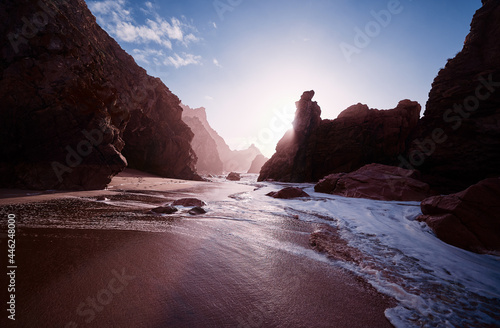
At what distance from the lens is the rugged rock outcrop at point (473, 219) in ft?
12.9

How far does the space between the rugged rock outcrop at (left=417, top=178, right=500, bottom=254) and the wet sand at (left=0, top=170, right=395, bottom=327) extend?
148 inches

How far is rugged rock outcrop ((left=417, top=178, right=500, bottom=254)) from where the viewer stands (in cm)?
393

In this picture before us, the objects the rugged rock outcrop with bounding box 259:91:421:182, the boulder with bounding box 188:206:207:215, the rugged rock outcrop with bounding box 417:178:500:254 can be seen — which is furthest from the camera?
the rugged rock outcrop with bounding box 259:91:421:182

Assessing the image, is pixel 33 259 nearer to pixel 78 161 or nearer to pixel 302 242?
pixel 302 242

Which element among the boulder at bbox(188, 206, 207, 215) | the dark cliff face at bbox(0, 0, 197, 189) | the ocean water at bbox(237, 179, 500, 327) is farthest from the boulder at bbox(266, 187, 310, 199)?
the dark cliff face at bbox(0, 0, 197, 189)

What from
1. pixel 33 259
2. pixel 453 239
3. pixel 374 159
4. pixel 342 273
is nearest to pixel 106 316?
pixel 33 259

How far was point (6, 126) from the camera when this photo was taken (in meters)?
7.16

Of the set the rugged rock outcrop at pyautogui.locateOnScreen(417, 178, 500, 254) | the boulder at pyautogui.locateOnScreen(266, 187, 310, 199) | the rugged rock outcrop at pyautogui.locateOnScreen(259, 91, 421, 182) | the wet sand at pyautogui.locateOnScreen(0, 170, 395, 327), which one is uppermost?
the rugged rock outcrop at pyautogui.locateOnScreen(259, 91, 421, 182)

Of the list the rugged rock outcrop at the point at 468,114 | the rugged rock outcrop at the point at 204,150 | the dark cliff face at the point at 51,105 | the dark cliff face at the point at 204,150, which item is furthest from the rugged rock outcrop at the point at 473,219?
the rugged rock outcrop at the point at 204,150

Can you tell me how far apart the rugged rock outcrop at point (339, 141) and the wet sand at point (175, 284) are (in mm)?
24120

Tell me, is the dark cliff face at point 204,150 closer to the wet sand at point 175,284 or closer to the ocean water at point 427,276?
the wet sand at point 175,284

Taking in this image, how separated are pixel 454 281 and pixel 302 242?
6.90 feet

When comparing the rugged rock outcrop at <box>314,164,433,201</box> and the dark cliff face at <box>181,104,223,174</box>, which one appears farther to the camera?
the dark cliff face at <box>181,104,223,174</box>

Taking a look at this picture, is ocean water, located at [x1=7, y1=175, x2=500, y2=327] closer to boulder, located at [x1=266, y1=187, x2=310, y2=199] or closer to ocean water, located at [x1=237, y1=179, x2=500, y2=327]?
ocean water, located at [x1=237, y1=179, x2=500, y2=327]
